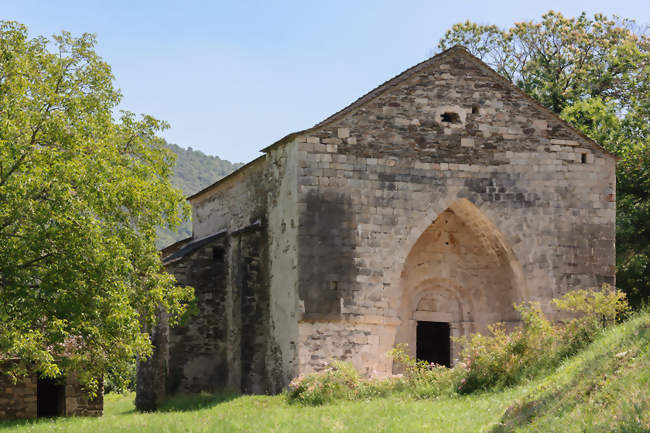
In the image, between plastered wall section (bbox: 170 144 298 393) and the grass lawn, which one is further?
plastered wall section (bbox: 170 144 298 393)

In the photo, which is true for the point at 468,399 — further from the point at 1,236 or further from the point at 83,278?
the point at 1,236

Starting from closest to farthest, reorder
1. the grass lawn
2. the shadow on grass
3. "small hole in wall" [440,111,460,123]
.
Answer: the grass lawn
the shadow on grass
"small hole in wall" [440,111,460,123]

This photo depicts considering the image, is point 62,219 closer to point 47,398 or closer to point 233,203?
point 233,203

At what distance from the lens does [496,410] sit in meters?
13.3

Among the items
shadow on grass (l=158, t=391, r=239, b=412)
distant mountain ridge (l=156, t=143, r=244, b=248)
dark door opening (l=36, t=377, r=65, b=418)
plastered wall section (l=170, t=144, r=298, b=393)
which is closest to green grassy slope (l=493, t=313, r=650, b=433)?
plastered wall section (l=170, t=144, r=298, b=393)

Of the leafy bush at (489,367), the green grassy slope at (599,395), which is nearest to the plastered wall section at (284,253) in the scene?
the leafy bush at (489,367)

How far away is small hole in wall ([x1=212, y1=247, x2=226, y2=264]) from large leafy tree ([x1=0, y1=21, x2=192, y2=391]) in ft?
20.4

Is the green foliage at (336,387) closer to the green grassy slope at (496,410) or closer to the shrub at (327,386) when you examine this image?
the shrub at (327,386)

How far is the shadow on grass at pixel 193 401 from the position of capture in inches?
728

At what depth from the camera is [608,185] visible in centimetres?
2012

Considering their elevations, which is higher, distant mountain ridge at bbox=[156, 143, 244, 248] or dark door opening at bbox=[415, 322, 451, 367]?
distant mountain ridge at bbox=[156, 143, 244, 248]

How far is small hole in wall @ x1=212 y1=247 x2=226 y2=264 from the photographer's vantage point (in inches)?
867

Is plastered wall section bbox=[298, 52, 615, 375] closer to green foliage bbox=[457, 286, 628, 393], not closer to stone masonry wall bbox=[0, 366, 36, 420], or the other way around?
green foliage bbox=[457, 286, 628, 393]

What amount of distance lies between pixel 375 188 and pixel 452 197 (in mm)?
1838
